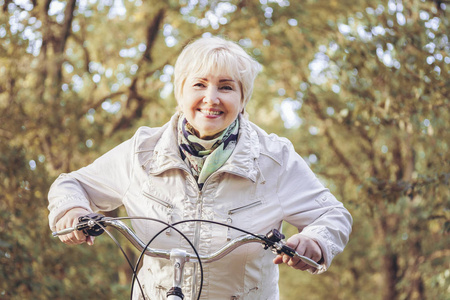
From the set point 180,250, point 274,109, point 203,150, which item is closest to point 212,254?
point 180,250

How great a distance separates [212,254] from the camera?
240cm

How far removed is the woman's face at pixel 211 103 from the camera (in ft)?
8.98

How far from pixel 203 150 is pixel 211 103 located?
0.20 meters

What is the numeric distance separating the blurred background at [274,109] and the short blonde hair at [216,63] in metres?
2.55

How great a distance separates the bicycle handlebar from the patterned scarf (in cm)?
38

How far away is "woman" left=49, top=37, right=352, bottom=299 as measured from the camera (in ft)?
8.66

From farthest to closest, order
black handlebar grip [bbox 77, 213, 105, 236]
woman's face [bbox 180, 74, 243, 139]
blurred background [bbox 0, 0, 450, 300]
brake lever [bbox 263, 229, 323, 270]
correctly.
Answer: blurred background [bbox 0, 0, 450, 300] → woman's face [bbox 180, 74, 243, 139] → black handlebar grip [bbox 77, 213, 105, 236] → brake lever [bbox 263, 229, 323, 270]

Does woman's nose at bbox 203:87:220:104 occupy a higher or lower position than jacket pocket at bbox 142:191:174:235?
higher

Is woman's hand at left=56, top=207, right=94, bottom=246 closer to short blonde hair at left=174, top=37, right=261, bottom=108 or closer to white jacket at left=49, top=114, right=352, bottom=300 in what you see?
white jacket at left=49, top=114, right=352, bottom=300

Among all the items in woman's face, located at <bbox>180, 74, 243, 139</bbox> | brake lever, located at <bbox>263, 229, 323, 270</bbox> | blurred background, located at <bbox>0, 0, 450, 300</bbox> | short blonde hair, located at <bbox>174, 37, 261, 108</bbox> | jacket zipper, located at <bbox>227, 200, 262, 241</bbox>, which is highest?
short blonde hair, located at <bbox>174, 37, 261, 108</bbox>

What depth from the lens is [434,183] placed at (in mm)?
5020

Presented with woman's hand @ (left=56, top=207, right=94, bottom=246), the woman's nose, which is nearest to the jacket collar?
the woman's nose

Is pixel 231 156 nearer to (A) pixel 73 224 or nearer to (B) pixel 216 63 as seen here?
(B) pixel 216 63

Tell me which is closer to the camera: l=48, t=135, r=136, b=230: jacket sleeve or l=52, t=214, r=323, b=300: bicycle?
l=52, t=214, r=323, b=300: bicycle
